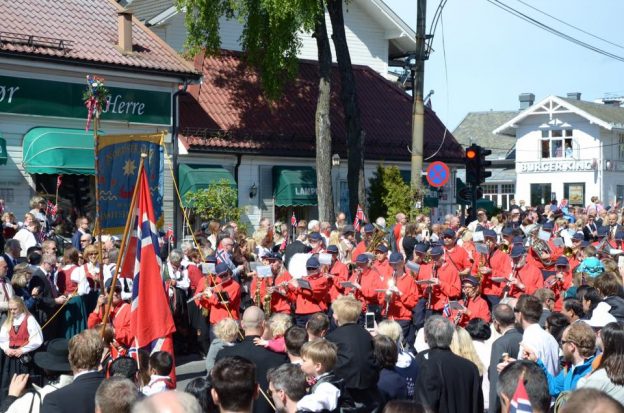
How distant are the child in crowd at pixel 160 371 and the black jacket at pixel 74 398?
904 mm

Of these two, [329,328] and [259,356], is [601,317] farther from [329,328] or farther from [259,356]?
[259,356]

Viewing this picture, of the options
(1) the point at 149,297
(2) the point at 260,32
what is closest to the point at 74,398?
(1) the point at 149,297

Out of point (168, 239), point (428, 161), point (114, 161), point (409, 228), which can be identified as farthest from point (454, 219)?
point (428, 161)

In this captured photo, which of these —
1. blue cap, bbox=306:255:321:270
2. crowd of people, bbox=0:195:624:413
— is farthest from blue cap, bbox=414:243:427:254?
blue cap, bbox=306:255:321:270

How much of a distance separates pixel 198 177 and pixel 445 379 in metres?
18.8

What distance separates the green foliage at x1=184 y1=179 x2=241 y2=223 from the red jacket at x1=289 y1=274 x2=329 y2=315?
36.7ft

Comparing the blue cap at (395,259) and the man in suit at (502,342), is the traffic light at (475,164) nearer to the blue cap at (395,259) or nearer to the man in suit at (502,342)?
the blue cap at (395,259)

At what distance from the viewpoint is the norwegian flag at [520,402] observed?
5.46 metres

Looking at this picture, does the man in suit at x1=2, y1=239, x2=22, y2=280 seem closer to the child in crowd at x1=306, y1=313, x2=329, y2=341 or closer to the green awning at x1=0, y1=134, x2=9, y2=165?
the child in crowd at x1=306, y1=313, x2=329, y2=341

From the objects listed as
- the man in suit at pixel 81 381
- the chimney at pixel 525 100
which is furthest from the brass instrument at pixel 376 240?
the chimney at pixel 525 100

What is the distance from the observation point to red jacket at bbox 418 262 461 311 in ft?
42.5

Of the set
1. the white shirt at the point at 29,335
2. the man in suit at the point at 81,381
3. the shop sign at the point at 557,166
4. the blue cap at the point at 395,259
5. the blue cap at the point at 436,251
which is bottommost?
the white shirt at the point at 29,335

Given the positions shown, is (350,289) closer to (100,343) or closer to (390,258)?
(390,258)

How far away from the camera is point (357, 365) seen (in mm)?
7418
